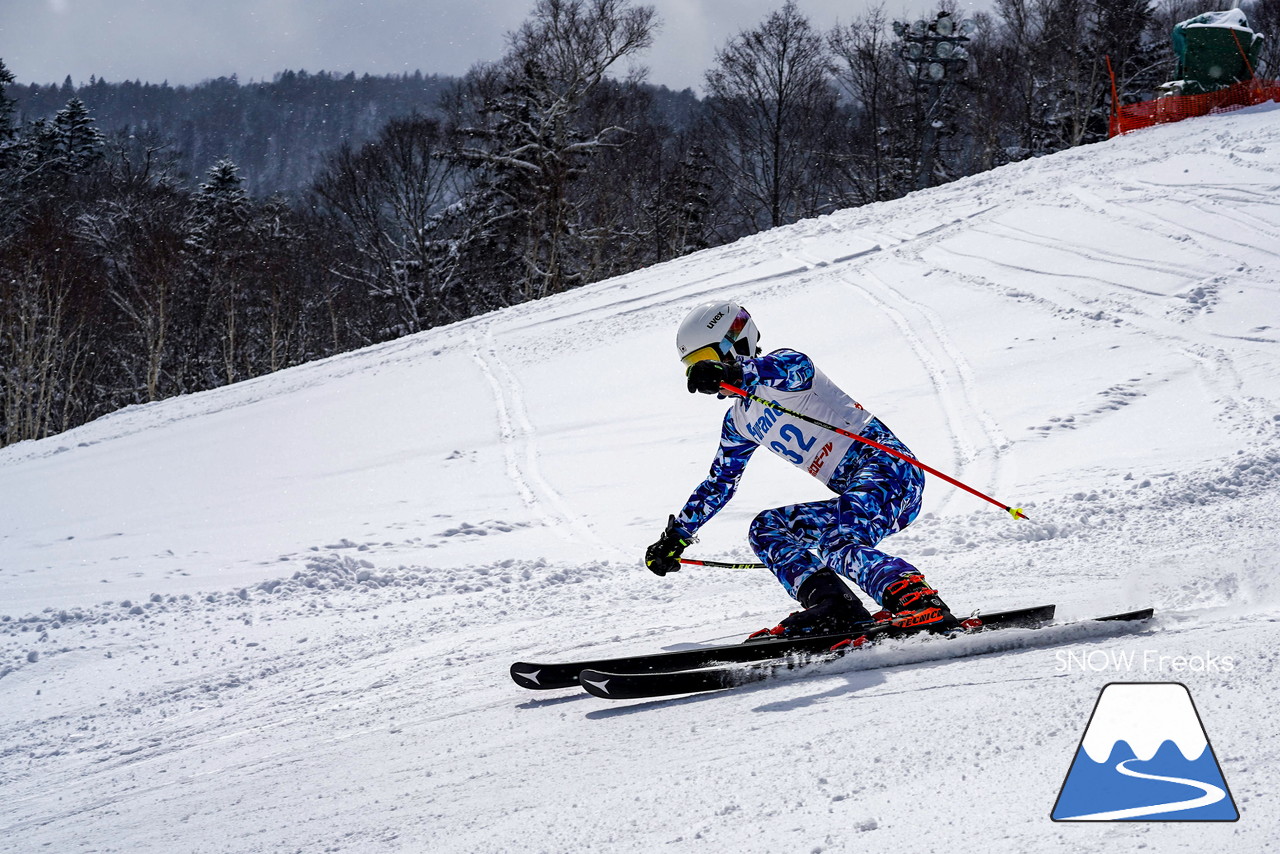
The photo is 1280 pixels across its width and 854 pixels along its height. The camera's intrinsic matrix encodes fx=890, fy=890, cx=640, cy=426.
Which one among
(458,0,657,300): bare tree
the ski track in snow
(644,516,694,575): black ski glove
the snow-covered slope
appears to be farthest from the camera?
(458,0,657,300): bare tree

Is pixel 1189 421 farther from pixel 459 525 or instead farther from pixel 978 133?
pixel 978 133

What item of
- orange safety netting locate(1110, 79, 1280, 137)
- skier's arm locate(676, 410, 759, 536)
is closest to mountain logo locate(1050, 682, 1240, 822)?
skier's arm locate(676, 410, 759, 536)

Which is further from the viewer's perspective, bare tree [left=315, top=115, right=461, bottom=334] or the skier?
bare tree [left=315, top=115, right=461, bottom=334]

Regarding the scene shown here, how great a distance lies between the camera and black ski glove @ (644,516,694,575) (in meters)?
4.00

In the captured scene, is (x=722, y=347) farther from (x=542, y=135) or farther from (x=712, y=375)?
(x=542, y=135)

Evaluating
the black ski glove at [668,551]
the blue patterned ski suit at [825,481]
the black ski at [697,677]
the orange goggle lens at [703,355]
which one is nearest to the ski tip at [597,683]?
the black ski at [697,677]

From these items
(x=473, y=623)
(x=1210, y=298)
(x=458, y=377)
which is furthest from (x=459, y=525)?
(x=1210, y=298)

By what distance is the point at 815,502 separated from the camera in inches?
150

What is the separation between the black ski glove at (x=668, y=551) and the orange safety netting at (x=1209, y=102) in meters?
22.2

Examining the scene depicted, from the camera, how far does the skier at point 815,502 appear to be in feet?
11.6

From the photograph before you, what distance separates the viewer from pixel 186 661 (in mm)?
4812

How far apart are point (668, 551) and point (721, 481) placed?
0.42 meters

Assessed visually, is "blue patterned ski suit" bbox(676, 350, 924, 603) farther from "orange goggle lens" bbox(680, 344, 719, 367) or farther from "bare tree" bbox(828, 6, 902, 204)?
"bare tree" bbox(828, 6, 902, 204)

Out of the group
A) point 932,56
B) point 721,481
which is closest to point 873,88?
point 932,56
